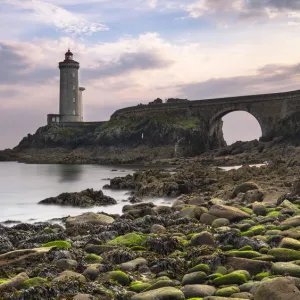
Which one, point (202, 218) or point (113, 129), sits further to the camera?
point (113, 129)

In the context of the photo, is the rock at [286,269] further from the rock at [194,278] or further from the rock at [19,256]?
the rock at [19,256]

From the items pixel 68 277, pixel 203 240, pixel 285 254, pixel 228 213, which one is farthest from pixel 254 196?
pixel 68 277

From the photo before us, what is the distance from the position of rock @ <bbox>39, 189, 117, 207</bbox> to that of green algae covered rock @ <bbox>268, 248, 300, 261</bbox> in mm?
13062

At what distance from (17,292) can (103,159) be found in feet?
204

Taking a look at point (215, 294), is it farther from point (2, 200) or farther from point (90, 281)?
point (2, 200)

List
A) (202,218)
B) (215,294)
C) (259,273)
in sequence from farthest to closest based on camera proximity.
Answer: (202,218) < (259,273) < (215,294)

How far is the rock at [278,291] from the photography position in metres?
4.82

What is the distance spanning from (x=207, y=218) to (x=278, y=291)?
6.17m

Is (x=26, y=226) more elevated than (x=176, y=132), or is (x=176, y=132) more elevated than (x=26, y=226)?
(x=176, y=132)

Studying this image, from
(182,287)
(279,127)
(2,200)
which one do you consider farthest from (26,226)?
(279,127)

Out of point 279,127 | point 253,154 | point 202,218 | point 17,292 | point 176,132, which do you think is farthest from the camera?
point 176,132

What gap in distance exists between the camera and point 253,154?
4969cm

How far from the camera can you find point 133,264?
752cm

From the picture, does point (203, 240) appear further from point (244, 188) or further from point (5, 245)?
point (244, 188)
